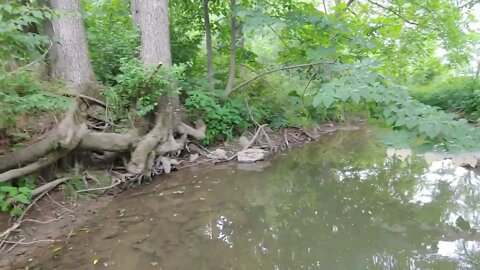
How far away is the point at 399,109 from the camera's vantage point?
3877 mm

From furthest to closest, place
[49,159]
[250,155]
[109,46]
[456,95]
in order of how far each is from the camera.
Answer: [456,95] → [250,155] → [109,46] → [49,159]

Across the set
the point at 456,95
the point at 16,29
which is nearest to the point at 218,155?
the point at 16,29

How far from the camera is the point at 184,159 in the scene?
777 centimetres

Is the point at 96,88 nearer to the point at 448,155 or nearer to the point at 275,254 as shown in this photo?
the point at 275,254

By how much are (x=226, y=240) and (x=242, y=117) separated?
5.22 meters

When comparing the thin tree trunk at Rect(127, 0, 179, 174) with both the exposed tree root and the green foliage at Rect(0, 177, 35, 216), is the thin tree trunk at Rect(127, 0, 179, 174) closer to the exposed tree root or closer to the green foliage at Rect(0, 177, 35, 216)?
the exposed tree root

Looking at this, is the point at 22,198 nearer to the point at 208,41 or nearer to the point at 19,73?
the point at 19,73

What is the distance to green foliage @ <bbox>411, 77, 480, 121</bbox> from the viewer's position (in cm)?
1127

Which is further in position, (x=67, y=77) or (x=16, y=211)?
(x=67, y=77)

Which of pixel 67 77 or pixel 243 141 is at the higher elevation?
pixel 67 77

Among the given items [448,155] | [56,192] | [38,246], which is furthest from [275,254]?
[56,192]

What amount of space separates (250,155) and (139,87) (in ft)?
9.18

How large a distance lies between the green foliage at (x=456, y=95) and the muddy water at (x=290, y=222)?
4931 millimetres

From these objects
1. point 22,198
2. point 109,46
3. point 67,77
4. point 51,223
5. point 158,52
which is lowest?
point 51,223
